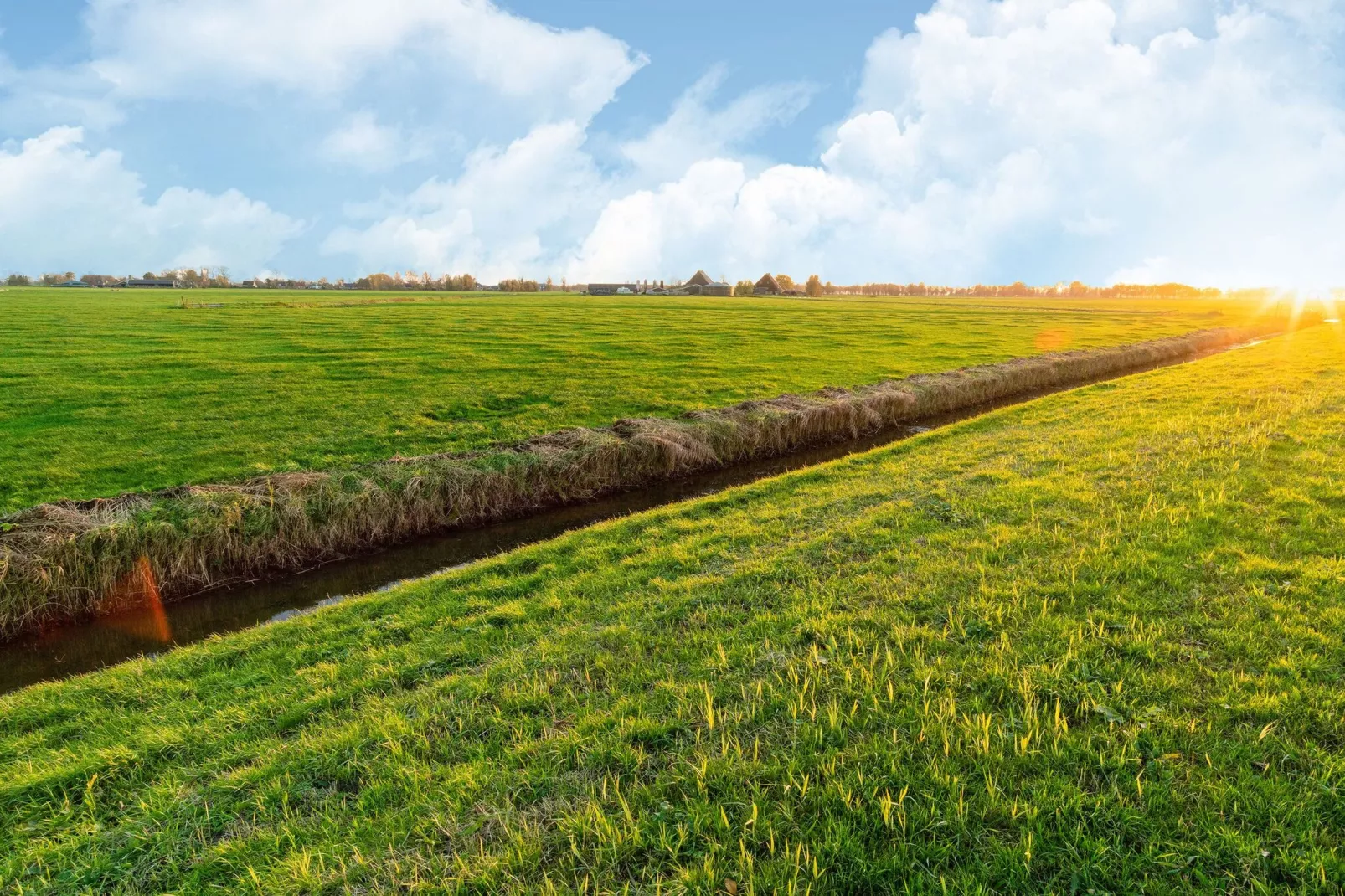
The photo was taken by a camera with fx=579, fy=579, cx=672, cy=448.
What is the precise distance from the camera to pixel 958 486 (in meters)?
11.8

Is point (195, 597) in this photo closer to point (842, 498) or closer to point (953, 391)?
point (842, 498)

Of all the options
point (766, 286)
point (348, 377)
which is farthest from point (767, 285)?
point (348, 377)

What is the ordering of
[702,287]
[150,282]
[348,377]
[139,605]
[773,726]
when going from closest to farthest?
[773,726] < [139,605] < [348,377] < [150,282] < [702,287]

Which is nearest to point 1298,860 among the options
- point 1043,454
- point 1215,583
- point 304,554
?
point 1215,583

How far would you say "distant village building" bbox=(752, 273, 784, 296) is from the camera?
15175 cm

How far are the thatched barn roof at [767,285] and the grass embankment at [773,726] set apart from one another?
149m

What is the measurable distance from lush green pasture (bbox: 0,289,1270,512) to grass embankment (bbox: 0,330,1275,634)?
173 cm

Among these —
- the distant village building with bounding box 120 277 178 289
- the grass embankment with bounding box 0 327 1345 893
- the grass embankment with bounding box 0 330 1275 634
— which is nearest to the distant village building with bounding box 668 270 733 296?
the distant village building with bounding box 120 277 178 289

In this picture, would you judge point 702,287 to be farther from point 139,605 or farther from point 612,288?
point 139,605

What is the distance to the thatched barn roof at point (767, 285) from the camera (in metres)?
152

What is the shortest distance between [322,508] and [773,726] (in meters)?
11.5

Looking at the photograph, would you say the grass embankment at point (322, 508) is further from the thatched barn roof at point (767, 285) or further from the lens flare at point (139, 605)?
the thatched barn roof at point (767, 285)

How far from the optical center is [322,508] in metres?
12.7

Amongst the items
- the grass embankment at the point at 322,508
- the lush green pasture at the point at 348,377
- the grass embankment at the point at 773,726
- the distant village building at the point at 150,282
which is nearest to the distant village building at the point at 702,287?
the lush green pasture at the point at 348,377
